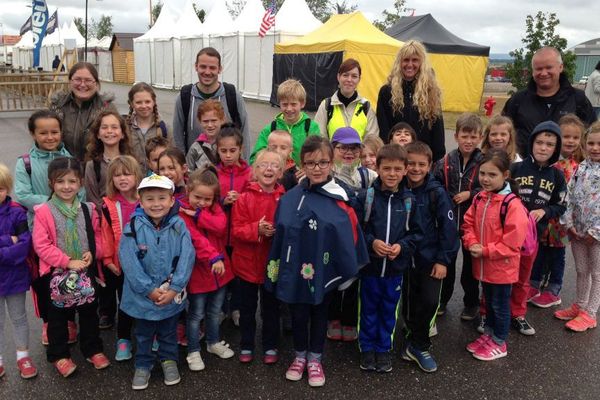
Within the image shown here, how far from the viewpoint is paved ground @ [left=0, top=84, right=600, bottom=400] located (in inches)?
121

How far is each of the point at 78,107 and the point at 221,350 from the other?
2.34 m

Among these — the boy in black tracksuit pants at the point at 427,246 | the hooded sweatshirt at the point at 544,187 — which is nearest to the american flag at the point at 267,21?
the hooded sweatshirt at the point at 544,187

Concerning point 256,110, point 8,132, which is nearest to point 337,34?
point 256,110

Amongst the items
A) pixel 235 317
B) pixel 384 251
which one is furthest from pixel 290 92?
pixel 235 317

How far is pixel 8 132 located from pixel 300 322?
41.1ft

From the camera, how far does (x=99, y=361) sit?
3.27 m

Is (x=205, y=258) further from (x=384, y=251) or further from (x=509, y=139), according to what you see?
(x=509, y=139)

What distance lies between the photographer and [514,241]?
3352 mm

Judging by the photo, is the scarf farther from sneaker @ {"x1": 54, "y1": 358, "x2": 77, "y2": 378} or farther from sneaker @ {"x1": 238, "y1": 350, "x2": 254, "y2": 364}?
sneaker @ {"x1": 238, "y1": 350, "x2": 254, "y2": 364}

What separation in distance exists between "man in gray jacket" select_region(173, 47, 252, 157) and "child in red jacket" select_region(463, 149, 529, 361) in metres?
2.02

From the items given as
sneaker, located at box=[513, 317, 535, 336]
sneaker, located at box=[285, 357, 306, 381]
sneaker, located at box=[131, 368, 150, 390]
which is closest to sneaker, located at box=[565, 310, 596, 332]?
sneaker, located at box=[513, 317, 535, 336]

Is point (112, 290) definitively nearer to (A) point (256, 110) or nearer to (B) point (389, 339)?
(B) point (389, 339)

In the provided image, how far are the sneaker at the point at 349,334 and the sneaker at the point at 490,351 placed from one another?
89 cm

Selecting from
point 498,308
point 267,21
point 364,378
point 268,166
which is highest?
point 267,21
